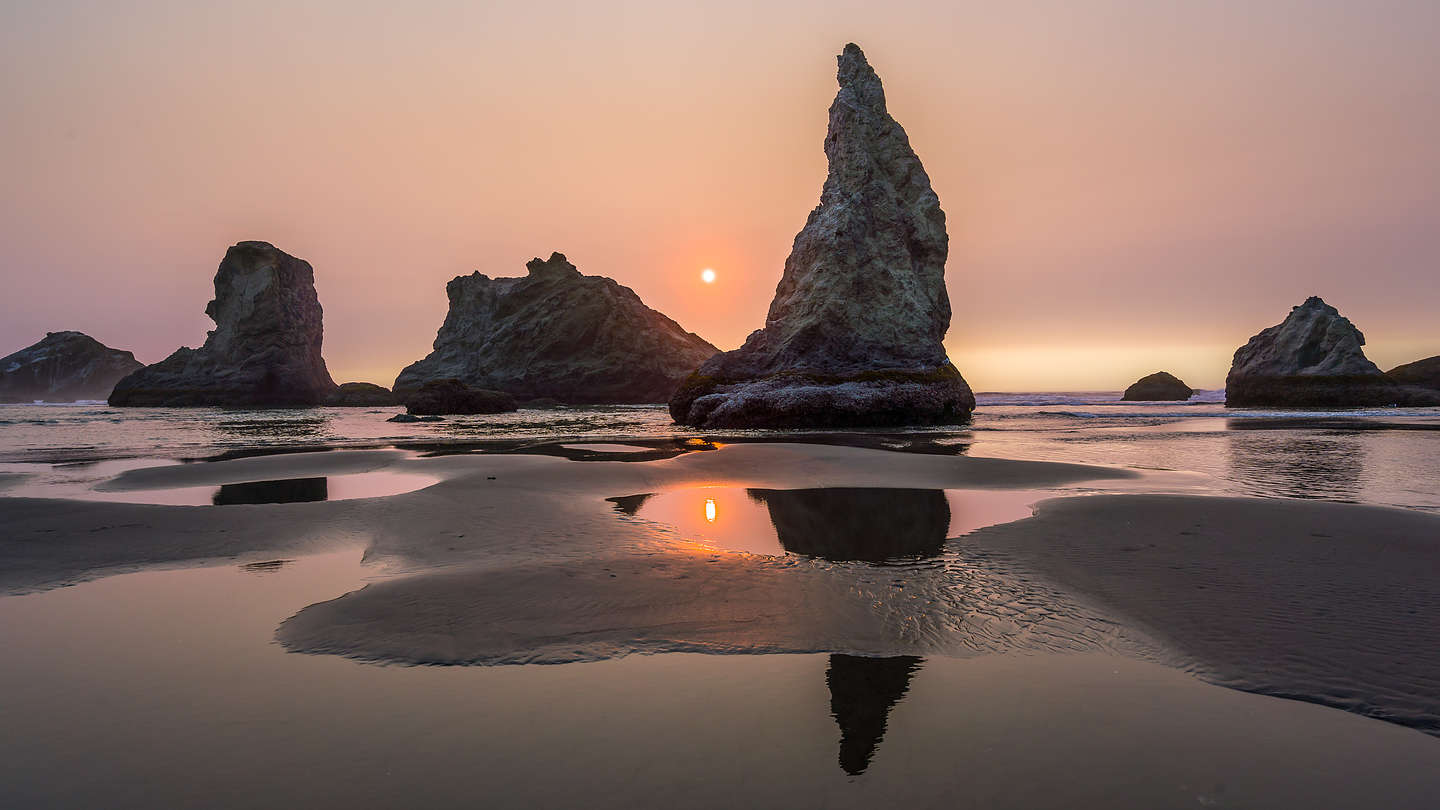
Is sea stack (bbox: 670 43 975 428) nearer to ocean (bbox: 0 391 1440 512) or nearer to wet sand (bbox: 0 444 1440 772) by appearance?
ocean (bbox: 0 391 1440 512)

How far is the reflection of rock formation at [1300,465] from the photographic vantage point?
971 centimetres

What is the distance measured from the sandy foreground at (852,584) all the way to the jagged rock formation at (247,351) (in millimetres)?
87898

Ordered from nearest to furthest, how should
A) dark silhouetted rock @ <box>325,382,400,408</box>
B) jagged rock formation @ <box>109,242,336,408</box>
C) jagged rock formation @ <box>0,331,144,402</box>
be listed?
jagged rock formation @ <box>109,242,336,408</box> → dark silhouetted rock @ <box>325,382,400,408</box> → jagged rock formation @ <box>0,331,144,402</box>

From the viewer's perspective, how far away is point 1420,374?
44875mm

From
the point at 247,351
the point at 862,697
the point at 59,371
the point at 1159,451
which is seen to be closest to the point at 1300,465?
the point at 1159,451

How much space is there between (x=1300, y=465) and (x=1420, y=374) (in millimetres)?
49861

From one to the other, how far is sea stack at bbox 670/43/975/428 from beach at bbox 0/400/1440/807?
2160cm

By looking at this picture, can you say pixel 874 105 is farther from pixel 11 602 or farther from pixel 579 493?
pixel 11 602

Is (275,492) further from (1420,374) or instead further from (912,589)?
(1420,374)

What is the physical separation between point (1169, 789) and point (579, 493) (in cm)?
887

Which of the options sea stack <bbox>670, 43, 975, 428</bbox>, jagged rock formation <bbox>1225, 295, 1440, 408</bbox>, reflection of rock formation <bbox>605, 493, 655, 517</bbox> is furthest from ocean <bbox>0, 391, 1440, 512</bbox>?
jagged rock formation <bbox>1225, 295, 1440, 408</bbox>

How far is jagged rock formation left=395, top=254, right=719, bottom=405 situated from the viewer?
296 feet

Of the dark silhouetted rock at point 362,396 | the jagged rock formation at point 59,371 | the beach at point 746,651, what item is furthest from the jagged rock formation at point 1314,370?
the jagged rock formation at point 59,371

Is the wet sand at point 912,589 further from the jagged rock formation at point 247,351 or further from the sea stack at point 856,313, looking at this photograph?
the jagged rock formation at point 247,351
